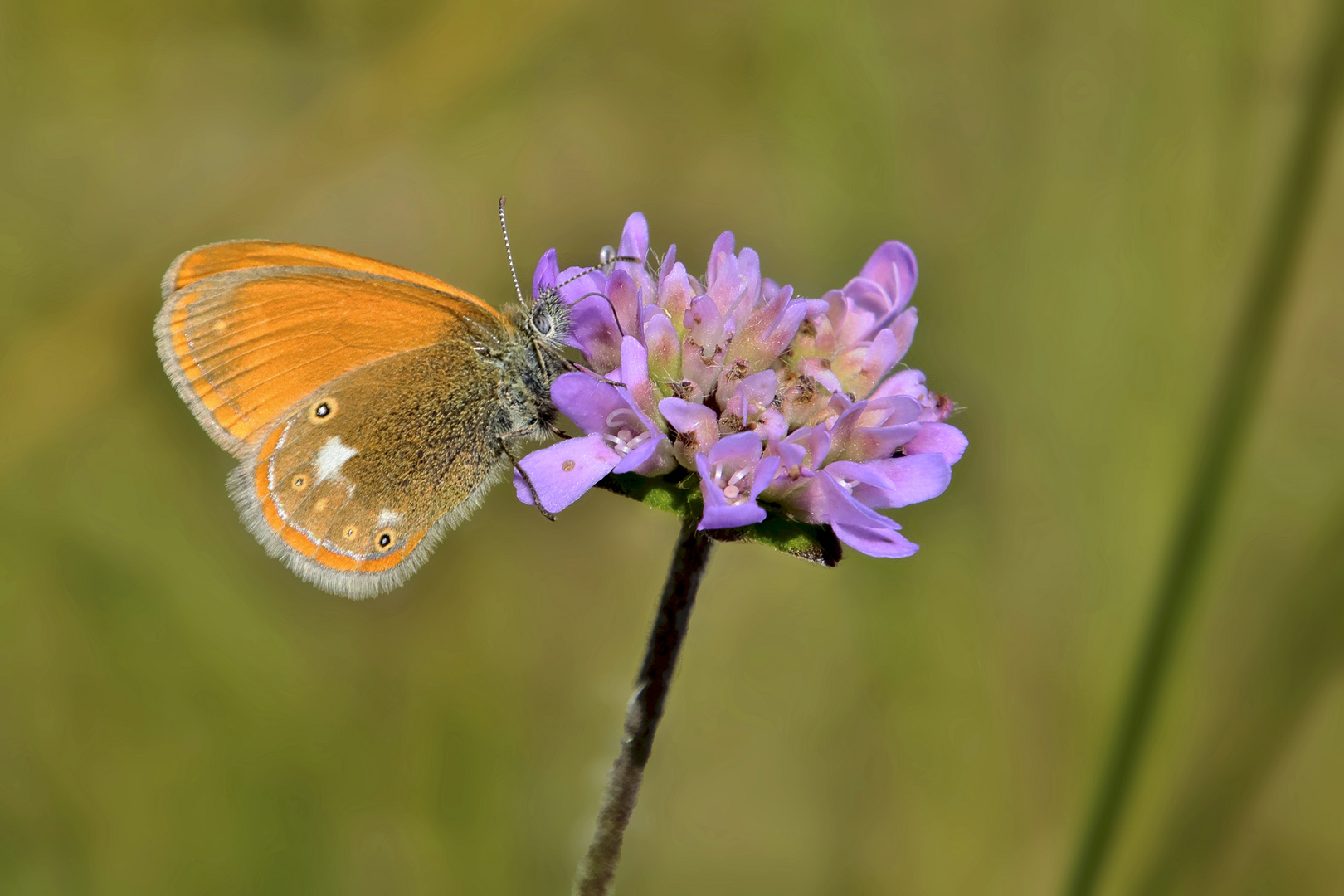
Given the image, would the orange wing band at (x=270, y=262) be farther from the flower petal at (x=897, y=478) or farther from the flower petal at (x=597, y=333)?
the flower petal at (x=897, y=478)

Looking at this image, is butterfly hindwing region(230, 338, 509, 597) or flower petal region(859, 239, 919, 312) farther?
butterfly hindwing region(230, 338, 509, 597)

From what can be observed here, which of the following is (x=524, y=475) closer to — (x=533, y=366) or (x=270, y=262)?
(x=533, y=366)

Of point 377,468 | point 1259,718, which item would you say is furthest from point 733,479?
point 1259,718

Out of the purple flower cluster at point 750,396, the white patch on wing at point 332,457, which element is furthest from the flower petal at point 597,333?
the white patch on wing at point 332,457

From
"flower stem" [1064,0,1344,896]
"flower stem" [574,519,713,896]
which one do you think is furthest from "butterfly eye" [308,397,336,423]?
"flower stem" [1064,0,1344,896]

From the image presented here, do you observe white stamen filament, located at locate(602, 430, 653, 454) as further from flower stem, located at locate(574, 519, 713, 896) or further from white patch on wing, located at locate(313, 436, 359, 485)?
white patch on wing, located at locate(313, 436, 359, 485)

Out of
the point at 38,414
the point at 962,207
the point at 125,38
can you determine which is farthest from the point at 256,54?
the point at 962,207

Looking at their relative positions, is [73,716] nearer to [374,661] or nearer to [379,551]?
[374,661]
